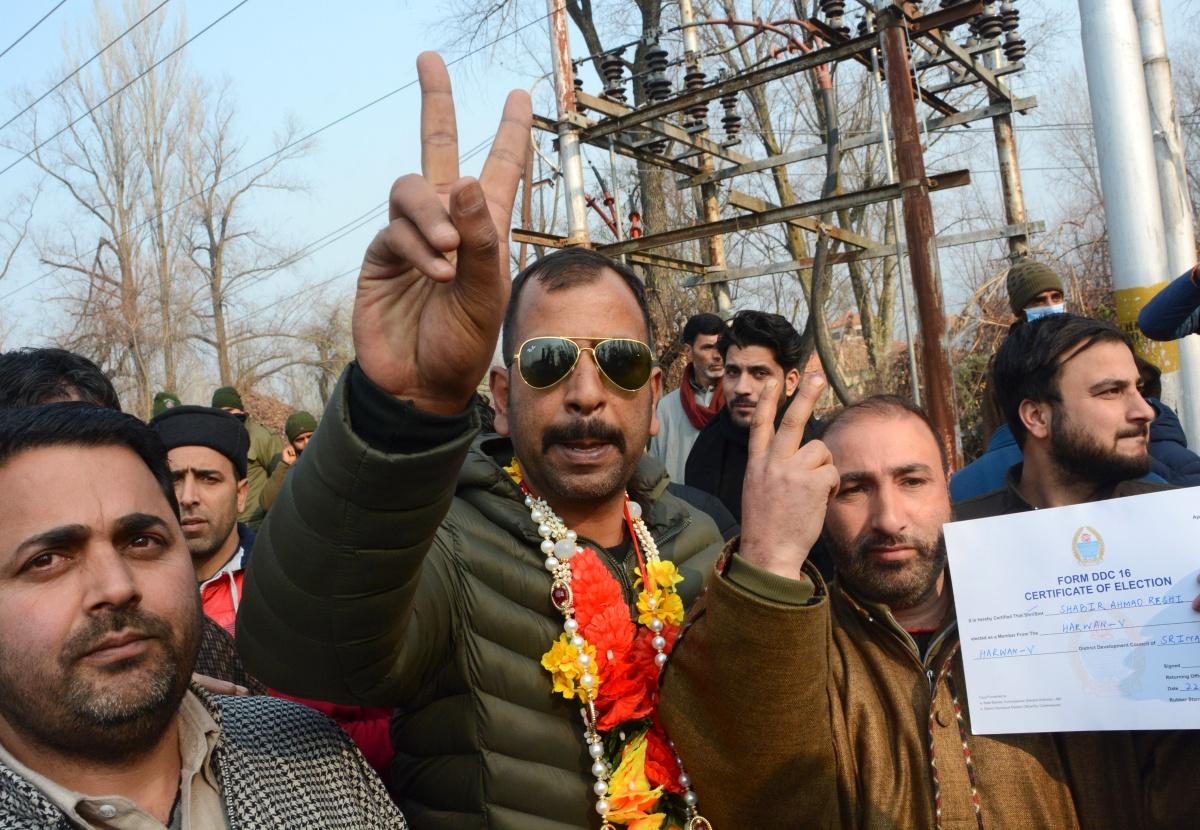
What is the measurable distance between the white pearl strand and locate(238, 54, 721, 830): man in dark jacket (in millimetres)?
11

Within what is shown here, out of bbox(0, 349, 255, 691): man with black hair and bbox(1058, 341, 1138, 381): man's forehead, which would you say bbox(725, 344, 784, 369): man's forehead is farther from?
bbox(0, 349, 255, 691): man with black hair

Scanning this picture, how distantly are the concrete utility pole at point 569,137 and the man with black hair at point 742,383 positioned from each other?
11.8 ft

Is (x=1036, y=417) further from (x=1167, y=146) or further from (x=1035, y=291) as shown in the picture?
(x=1167, y=146)

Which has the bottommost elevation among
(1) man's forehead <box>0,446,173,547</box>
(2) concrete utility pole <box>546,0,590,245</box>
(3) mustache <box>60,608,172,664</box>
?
(3) mustache <box>60,608,172,664</box>

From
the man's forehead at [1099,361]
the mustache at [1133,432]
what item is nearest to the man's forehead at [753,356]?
the man's forehead at [1099,361]

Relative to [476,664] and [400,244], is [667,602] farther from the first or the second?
[400,244]

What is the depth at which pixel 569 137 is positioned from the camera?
8.62 m

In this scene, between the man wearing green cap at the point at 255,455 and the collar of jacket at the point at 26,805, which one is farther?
the man wearing green cap at the point at 255,455

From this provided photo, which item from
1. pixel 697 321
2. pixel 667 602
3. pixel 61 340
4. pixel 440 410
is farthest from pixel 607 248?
pixel 61 340

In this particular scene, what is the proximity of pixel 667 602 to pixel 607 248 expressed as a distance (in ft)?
21.2

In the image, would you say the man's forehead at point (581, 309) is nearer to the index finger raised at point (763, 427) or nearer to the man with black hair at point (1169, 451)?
the index finger raised at point (763, 427)

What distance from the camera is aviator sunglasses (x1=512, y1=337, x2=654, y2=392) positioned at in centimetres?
219

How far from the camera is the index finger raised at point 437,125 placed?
1637 millimetres

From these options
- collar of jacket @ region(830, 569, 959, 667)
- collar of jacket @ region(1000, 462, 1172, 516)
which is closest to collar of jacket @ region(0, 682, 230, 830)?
collar of jacket @ region(830, 569, 959, 667)
